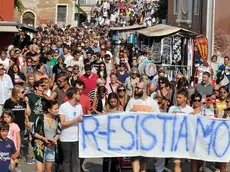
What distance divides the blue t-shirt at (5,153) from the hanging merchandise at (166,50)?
15560 mm

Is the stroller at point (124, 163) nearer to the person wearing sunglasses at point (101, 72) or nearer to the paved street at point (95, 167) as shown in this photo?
the paved street at point (95, 167)

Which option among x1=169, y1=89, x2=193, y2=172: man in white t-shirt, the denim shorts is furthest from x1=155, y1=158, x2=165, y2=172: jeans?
the denim shorts

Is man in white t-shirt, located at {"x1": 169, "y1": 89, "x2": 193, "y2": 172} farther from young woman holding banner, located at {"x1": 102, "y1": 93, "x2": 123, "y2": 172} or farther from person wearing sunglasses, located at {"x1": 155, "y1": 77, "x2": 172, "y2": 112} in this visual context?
person wearing sunglasses, located at {"x1": 155, "y1": 77, "x2": 172, "y2": 112}

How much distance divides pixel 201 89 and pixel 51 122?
513 centimetres

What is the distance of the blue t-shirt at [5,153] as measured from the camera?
10.0 m

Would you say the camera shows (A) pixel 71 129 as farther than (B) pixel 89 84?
No

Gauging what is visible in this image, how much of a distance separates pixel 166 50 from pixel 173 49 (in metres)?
0.66

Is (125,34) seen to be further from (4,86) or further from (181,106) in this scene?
(181,106)

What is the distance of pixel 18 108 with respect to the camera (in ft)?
43.1

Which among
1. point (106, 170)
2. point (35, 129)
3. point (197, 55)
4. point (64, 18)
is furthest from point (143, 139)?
point (64, 18)

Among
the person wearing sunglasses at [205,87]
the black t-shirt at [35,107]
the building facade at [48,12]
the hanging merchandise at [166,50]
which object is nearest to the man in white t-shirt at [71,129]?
the black t-shirt at [35,107]

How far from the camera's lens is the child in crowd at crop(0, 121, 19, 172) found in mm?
9977

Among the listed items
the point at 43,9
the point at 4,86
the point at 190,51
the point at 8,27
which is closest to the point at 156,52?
the point at 190,51

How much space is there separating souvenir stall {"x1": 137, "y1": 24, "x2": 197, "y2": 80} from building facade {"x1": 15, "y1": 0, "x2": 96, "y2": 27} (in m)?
44.6
